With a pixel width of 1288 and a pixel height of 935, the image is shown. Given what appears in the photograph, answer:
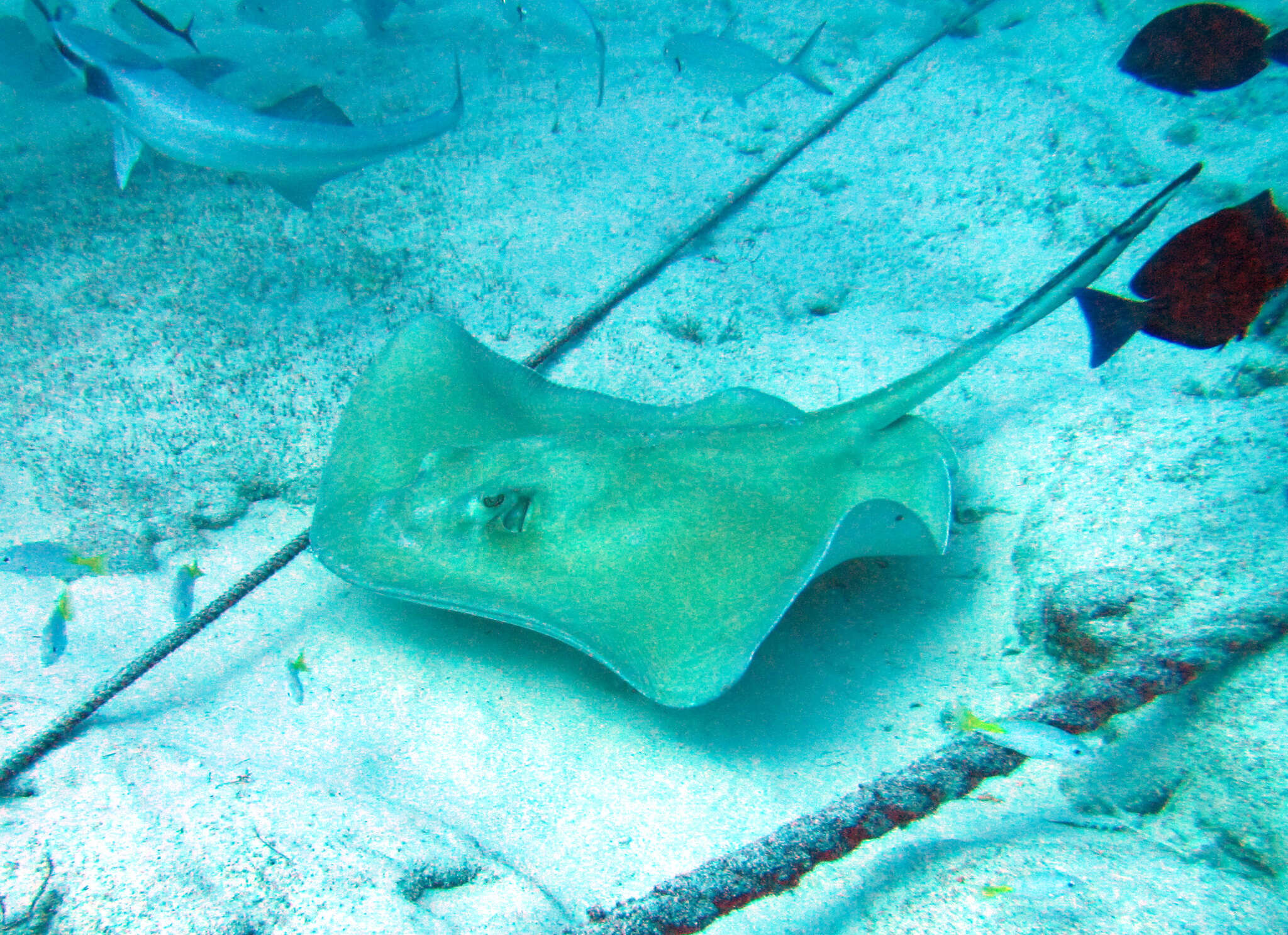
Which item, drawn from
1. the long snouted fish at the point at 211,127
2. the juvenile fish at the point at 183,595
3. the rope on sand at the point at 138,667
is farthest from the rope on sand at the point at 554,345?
the long snouted fish at the point at 211,127

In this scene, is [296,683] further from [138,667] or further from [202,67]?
[202,67]

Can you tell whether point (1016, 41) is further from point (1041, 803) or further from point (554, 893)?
point (554, 893)

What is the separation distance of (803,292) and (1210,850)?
12.4 ft

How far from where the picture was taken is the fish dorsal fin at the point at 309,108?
376 centimetres

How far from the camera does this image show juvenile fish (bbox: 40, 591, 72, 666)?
2398 millimetres

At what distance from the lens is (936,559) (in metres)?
2.98

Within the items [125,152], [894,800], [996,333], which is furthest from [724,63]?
[894,800]

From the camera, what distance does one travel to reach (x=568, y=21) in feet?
20.7

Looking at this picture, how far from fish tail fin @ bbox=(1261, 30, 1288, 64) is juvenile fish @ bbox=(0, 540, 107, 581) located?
22.2 feet

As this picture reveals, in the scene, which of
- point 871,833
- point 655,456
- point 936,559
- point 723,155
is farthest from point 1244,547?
point 723,155

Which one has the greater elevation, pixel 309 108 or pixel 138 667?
pixel 309 108

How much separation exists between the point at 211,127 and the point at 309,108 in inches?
35.6

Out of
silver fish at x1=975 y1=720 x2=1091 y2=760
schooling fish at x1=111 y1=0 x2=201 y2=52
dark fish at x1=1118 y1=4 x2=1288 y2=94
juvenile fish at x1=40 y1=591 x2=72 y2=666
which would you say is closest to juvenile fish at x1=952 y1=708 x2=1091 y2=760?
silver fish at x1=975 y1=720 x2=1091 y2=760

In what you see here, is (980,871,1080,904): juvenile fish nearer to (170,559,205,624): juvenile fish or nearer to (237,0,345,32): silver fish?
(170,559,205,624): juvenile fish
